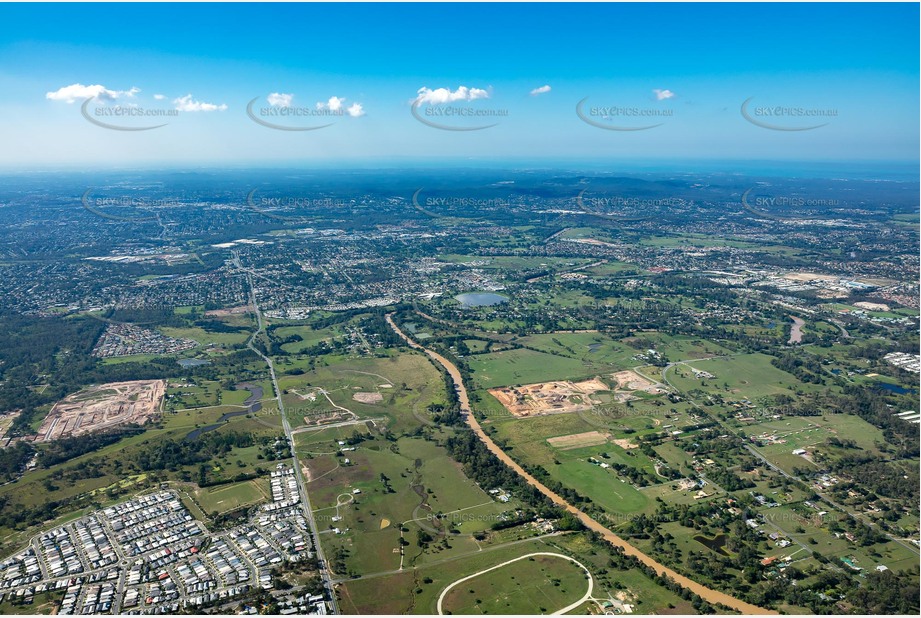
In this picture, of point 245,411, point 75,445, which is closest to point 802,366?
point 245,411

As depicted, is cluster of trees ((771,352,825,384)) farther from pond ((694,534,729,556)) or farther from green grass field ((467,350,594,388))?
pond ((694,534,729,556))

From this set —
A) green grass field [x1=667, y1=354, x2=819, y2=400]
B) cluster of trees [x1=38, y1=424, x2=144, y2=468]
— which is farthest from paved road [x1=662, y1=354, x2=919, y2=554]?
cluster of trees [x1=38, y1=424, x2=144, y2=468]

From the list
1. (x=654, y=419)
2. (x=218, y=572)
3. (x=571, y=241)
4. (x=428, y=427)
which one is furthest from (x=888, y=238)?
(x=218, y=572)

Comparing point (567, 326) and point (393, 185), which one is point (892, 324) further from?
point (393, 185)

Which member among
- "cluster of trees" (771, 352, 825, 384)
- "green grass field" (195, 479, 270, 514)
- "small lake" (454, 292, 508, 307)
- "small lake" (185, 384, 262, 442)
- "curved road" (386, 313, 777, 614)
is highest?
"small lake" (454, 292, 508, 307)

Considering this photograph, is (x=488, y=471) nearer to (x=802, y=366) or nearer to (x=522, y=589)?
(x=522, y=589)

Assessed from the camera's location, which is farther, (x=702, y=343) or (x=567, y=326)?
(x=567, y=326)
